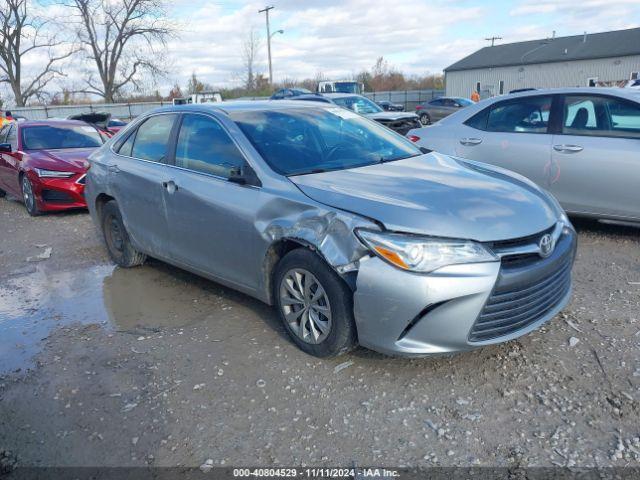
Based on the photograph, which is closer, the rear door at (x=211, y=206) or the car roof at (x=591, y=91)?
the rear door at (x=211, y=206)

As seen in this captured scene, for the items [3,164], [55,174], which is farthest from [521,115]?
[3,164]

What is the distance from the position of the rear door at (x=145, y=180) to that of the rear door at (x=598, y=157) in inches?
155

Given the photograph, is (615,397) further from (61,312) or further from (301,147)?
(61,312)

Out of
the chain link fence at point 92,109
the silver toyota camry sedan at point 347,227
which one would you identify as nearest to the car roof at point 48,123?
the silver toyota camry sedan at point 347,227

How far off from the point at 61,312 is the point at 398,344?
124 inches

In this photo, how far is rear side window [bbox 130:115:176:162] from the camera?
15.6 ft

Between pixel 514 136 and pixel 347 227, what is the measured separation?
3741 millimetres

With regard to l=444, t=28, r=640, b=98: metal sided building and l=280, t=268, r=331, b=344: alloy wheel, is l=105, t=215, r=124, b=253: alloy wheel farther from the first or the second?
l=444, t=28, r=640, b=98: metal sided building

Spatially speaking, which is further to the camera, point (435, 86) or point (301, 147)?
point (435, 86)

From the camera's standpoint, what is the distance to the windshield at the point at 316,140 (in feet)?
12.9

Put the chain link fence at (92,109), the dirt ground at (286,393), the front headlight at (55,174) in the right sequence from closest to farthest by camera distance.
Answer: the dirt ground at (286,393)
the front headlight at (55,174)
the chain link fence at (92,109)

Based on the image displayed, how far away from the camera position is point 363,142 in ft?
14.7

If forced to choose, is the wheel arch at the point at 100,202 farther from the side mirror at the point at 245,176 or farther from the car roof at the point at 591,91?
the car roof at the point at 591,91

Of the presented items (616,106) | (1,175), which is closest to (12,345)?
(616,106)
